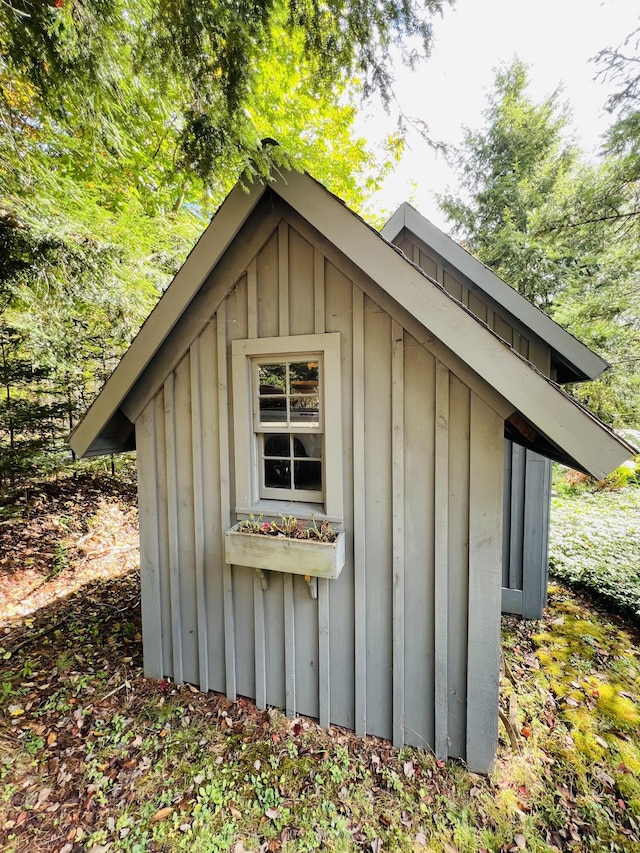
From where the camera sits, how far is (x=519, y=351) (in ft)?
13.7

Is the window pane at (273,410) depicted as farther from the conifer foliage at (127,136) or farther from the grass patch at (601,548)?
the grass patch at (601,548)

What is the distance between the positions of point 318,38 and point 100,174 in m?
5.18

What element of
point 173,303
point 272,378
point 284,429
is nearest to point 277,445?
point 284,429

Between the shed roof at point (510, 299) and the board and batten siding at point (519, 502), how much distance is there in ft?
0.38

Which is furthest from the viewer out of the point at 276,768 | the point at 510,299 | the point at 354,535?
the point at 510,299

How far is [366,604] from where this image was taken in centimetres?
266

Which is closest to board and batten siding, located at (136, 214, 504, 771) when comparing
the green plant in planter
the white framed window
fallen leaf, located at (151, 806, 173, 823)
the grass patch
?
the white framed window

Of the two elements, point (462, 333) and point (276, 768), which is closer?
point (462, 333)

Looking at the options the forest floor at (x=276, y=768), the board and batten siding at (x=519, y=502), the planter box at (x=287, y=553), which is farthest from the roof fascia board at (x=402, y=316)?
the forest floor at (x=276, y=768)

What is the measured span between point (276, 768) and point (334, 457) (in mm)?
2359

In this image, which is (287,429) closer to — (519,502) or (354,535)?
(354,535)

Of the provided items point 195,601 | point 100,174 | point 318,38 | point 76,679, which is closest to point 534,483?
point 195,601

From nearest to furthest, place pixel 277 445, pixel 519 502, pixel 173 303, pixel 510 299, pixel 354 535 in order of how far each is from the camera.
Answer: pixel 354 535 < pixel 173 303 < pixel 277 445 < pixel 510 299 < pixel 519 502

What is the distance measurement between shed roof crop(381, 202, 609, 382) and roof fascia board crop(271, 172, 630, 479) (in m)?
2.29
